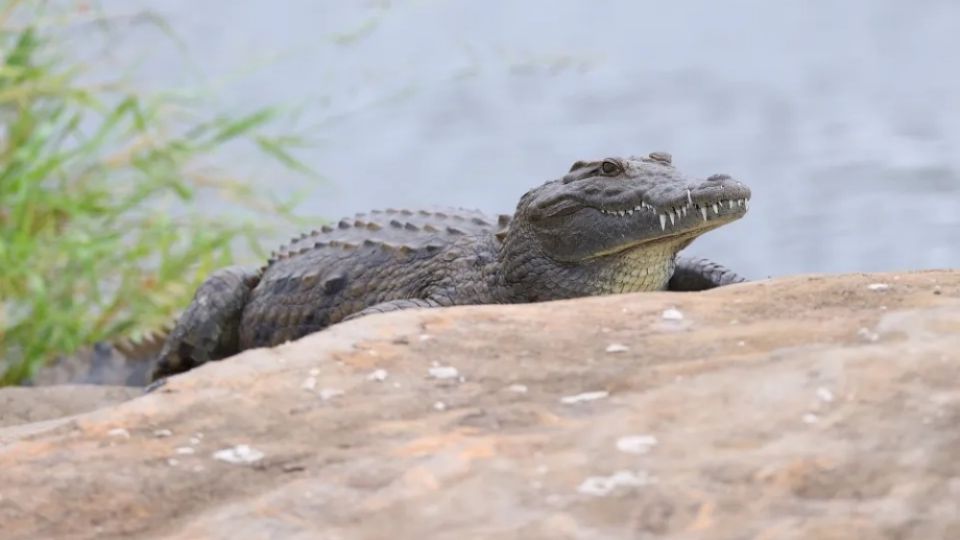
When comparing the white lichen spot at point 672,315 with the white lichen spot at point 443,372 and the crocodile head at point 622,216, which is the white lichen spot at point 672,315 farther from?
the crocodile head at point 622,216

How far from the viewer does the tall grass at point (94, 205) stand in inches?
247

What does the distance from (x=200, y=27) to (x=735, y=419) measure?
340 inches

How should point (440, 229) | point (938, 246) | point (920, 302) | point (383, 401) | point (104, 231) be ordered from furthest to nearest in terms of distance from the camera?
point (938, 246), point (104, 231), point (440, 229), point (920, 302), point (383, 401)

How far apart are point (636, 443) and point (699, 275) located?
254 centimetres

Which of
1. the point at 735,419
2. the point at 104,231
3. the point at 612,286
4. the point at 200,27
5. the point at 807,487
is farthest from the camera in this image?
the point at 200,27

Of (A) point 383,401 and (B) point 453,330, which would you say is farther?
(B) point 453,330

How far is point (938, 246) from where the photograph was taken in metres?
7.93

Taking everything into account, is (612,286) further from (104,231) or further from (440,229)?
(104,231)

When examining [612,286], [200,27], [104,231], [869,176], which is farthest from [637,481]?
[200,27]

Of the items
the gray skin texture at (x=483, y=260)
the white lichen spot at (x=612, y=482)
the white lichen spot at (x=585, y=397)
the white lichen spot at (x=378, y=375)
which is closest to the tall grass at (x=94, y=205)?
the gray skin texture at (x=483, y=260)

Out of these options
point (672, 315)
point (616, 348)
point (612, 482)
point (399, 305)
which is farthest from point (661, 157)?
point (612, 482)

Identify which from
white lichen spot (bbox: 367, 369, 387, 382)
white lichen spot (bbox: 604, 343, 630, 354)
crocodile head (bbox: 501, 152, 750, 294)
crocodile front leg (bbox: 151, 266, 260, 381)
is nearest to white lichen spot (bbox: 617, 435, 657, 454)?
white lichen spot (bbox: 604, 343, 630, 354)

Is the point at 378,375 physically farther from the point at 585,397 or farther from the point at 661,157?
the point at 661,157

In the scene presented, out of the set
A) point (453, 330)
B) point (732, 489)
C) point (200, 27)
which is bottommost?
point (732, 489)
